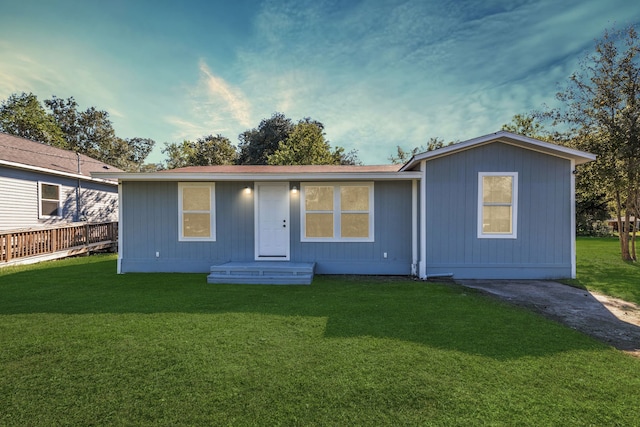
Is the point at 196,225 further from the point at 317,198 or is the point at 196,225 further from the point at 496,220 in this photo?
the point at 496,220

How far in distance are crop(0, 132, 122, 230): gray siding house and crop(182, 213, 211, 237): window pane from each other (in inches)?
161

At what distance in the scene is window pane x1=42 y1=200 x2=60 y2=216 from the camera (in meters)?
10.7

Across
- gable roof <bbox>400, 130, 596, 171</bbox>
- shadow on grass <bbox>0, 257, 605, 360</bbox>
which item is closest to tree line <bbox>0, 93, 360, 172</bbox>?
gable roof <bbox>400, 130, 596, 171</bbox>

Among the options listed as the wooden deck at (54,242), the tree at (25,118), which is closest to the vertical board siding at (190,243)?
the wooden deck at (54,242)

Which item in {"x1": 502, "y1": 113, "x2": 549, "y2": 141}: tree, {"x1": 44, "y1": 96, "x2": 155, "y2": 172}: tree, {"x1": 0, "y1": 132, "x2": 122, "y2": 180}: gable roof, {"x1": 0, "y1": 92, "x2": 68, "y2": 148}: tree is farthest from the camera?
{"x1": 44, "y1": 96, "x2": 155, "y2": 172}: tree

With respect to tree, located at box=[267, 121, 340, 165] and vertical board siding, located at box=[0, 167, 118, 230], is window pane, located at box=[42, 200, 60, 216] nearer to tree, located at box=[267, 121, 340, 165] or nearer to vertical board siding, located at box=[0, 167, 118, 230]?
vertical board siding, located at box=[0, 167, 118, 230]

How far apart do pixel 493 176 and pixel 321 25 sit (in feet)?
27.8

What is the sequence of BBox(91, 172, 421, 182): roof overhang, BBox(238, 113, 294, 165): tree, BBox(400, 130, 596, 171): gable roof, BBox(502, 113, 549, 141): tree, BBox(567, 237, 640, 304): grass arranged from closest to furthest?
BBox(567, 237, 640, 304): grass, BBox(400, 130, 596, 171): gable roof, BBox(91, 172, 421, 182): roof overhang, BBox(502, 113, 549, 141): tree, BBox(238, 113, 294, 165): tree

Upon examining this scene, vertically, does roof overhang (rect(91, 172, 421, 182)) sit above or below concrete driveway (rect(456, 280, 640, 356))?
above

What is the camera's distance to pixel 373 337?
3.40 metres

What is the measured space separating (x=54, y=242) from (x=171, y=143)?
20.0 metres

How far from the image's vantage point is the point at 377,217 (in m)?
7.09

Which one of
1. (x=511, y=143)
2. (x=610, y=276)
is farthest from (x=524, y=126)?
(x=511, y=143)

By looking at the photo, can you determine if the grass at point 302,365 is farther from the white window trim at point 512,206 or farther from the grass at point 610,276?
the grass at point 610,276
